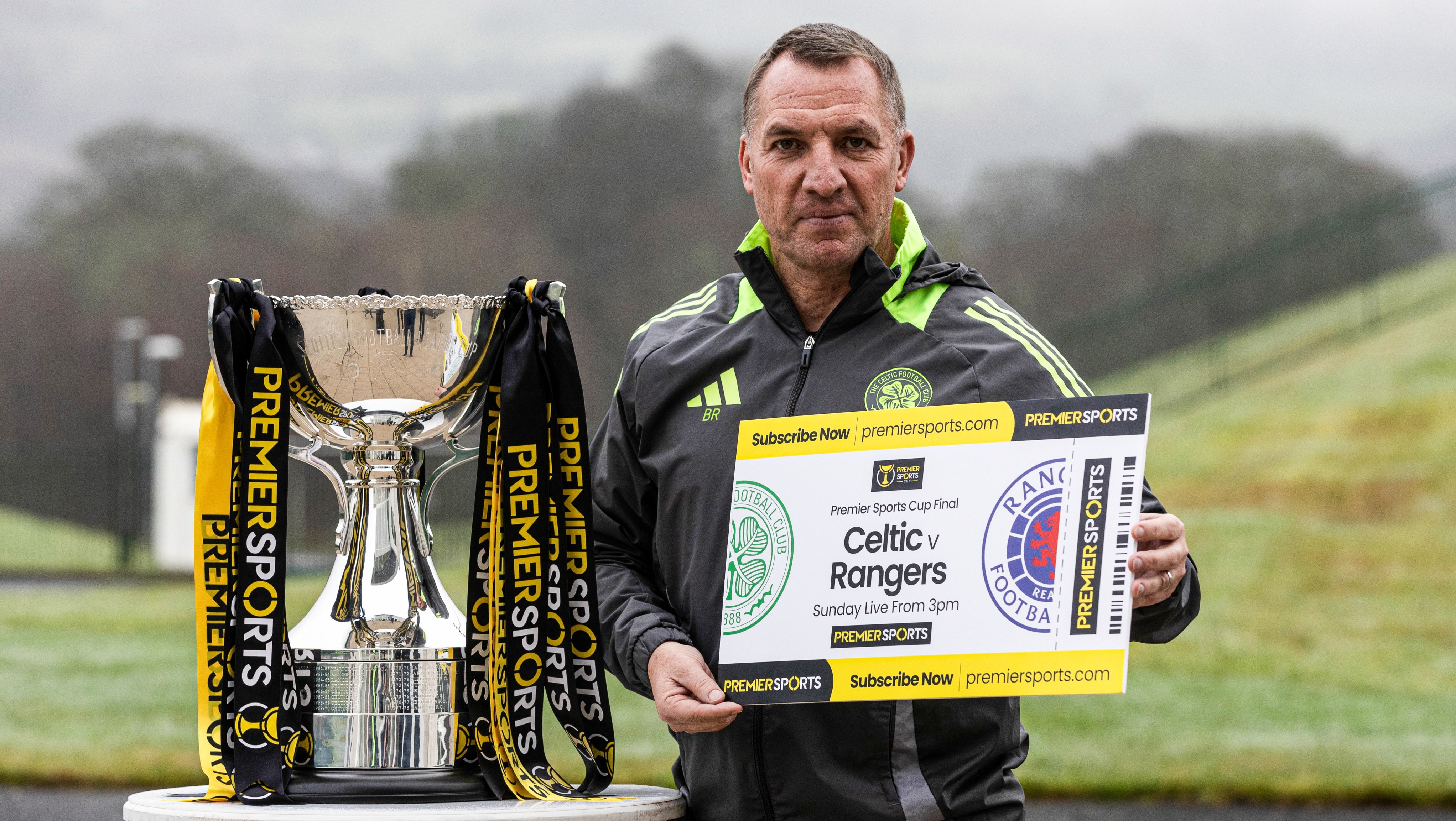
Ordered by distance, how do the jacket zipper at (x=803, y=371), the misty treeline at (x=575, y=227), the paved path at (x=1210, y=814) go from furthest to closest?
1. the misty treeline at (x=575, y=227)
2. the paved path at (x=1210, y=814)
3. the jacket zipper at (x=803, y=371)

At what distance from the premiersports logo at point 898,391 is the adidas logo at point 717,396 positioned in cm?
19

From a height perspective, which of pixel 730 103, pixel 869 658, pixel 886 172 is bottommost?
pixel 869 658

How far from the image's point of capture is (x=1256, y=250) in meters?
A: 20.5

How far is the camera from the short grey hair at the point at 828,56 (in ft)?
6.22

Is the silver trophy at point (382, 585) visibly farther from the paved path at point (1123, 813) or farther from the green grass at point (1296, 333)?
the green grass at point (1296, 333)

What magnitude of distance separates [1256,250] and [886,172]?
20.2 metres

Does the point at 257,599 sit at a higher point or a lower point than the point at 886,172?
lower

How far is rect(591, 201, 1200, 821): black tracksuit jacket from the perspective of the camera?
1840mm

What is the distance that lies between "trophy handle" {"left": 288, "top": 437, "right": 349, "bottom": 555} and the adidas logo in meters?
0.51

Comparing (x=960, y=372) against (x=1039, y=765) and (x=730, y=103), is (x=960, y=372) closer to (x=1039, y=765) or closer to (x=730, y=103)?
(x=1039, y=765)

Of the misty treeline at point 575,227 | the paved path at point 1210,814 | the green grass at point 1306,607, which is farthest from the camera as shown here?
the misty treeline at point 575,227

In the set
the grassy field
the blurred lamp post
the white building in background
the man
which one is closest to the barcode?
the man

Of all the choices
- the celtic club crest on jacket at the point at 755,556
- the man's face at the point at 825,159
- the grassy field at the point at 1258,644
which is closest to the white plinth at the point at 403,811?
the celtic club crest on jacket at the point at 755,556

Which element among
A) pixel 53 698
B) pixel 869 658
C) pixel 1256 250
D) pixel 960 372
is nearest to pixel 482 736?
pixel 869 658
